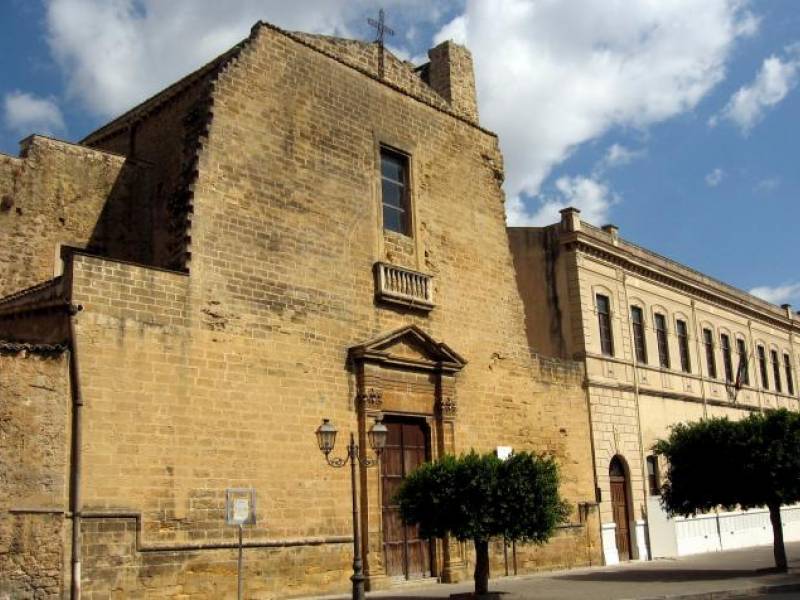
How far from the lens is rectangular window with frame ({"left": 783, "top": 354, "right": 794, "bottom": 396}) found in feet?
124

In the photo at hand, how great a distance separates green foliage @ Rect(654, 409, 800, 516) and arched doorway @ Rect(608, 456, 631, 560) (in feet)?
12.5

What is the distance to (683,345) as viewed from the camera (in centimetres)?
2973

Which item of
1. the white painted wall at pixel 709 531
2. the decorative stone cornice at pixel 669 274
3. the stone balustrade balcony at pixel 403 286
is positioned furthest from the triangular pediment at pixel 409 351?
the white painted wall at pixel 709 531

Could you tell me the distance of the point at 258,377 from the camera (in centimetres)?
1527

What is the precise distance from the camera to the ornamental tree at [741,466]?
1886 cm

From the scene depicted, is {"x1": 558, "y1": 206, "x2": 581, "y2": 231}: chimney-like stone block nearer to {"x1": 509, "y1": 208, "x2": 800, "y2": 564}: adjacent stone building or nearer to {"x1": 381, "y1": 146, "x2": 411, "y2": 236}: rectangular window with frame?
{"x1": 509, "y1": 208, "x2": 800, "y2": 564}: adjacent stone building

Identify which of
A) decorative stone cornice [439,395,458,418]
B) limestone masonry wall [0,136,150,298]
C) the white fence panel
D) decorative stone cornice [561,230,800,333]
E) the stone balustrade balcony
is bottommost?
the white fence panel

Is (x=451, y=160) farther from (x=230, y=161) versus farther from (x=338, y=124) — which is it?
(x=230, y=161)

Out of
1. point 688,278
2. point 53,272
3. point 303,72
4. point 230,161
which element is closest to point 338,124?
point 303,72

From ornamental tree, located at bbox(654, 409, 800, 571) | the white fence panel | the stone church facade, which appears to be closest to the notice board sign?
the stone church facade

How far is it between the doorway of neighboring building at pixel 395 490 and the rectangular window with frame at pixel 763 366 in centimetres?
2129

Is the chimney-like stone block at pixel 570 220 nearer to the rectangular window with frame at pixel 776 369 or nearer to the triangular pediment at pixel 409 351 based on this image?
the triangular pediment at pixel 409 351

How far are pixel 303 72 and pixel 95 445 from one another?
8193 millimetres

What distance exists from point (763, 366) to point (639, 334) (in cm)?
1100
